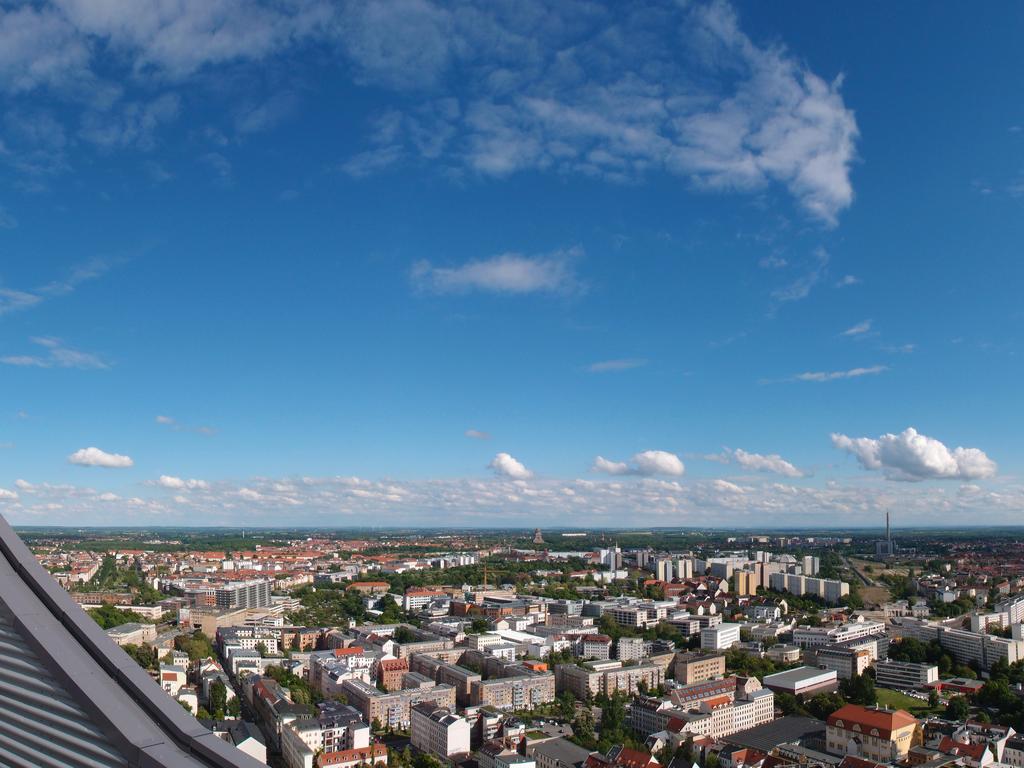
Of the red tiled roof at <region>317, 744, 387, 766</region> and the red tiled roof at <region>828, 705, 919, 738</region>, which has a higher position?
the red tiled roof at <region>828, 705, 919, 738</region>

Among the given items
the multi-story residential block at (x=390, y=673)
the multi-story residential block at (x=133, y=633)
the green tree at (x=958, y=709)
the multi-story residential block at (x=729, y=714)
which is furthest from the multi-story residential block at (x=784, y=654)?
the multi-story residential block at (x=133, y=633)

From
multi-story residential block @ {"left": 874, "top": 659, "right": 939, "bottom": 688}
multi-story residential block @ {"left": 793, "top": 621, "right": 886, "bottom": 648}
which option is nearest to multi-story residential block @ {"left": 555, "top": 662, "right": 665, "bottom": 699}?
multi-story residential block @ {"left": 874, "top": 659, "right": 939, "bottom": 688}

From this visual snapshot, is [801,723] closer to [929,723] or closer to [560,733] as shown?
[929,723]

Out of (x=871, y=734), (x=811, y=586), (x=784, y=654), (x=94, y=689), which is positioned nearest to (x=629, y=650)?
(x=784, y=654)

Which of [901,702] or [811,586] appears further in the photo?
[811,586]

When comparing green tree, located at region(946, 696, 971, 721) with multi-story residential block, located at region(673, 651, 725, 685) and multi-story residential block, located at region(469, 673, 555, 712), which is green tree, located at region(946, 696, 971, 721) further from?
multi-story residential block, located at region(469, 673, 555, 712)

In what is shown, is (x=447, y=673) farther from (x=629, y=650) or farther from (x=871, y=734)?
(x=871, y=734)
